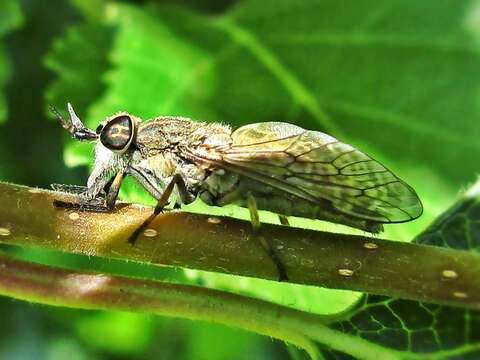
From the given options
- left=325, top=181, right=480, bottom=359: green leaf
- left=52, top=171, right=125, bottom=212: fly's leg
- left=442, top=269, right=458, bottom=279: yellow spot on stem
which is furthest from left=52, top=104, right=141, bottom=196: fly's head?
left=442, top=269, right=458, bottom=279: yellow spot on stem

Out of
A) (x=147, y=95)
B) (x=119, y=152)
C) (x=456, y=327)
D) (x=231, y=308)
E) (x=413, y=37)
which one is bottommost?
(x=231, y=308)

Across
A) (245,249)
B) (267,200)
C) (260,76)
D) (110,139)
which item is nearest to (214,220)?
(245,249)

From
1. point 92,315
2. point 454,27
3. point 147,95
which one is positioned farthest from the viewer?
point 92,315

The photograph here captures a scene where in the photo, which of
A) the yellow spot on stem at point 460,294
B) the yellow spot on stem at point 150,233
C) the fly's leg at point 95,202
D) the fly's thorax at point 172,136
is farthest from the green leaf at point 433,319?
the fly's thorax at point 172,136

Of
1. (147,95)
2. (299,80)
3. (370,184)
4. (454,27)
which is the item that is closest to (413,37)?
(454,27)

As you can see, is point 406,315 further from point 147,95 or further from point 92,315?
point 92,315

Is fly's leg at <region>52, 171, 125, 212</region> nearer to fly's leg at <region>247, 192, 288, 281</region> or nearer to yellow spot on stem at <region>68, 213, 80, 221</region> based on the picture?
yellow spot on stem at <region>68, 213, 80, 221</region>

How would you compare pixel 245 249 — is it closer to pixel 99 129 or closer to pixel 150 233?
pixel 150 233
